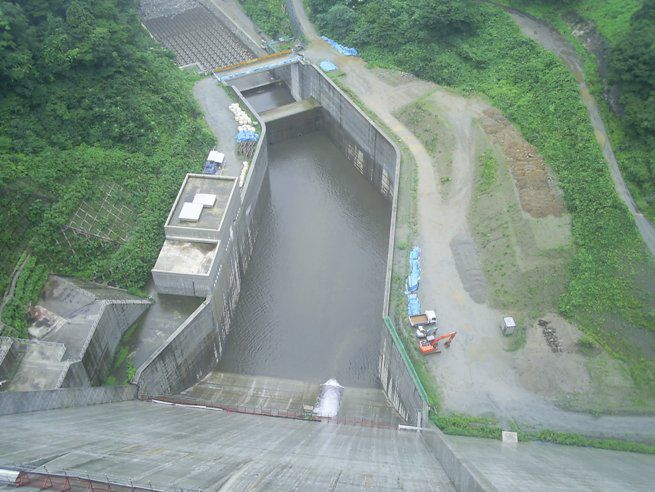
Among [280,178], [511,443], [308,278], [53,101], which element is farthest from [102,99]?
[511,443]

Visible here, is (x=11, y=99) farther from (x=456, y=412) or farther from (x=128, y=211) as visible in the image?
(x=456, y=412)

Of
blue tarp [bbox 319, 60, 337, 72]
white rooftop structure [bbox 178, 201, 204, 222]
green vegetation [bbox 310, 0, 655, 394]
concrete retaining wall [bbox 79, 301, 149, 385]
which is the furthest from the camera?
blue tarp [bbox 319, 60, 337, 72]

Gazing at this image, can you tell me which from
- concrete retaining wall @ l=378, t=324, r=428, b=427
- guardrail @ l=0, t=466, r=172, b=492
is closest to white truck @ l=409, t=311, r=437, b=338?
concrete retaining wall @ l=378, t=324, r=428, b=427

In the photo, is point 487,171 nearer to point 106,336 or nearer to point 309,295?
point 309,295

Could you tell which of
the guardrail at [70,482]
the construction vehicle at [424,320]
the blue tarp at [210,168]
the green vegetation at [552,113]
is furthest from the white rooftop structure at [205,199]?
the green vegetation at [552,113]

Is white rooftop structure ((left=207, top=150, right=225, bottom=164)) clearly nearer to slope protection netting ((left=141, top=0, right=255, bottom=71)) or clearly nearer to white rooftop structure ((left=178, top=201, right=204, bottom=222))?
white rooftop structure ((left=178, top=201, right=204, bottom=222))

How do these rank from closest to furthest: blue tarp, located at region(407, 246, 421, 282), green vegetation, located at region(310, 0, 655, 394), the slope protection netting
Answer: green vegetation, located at region(310, 0, 655, 394) → blue tarp, located at region(407, 246, 421, 282) → the slope protection netting
